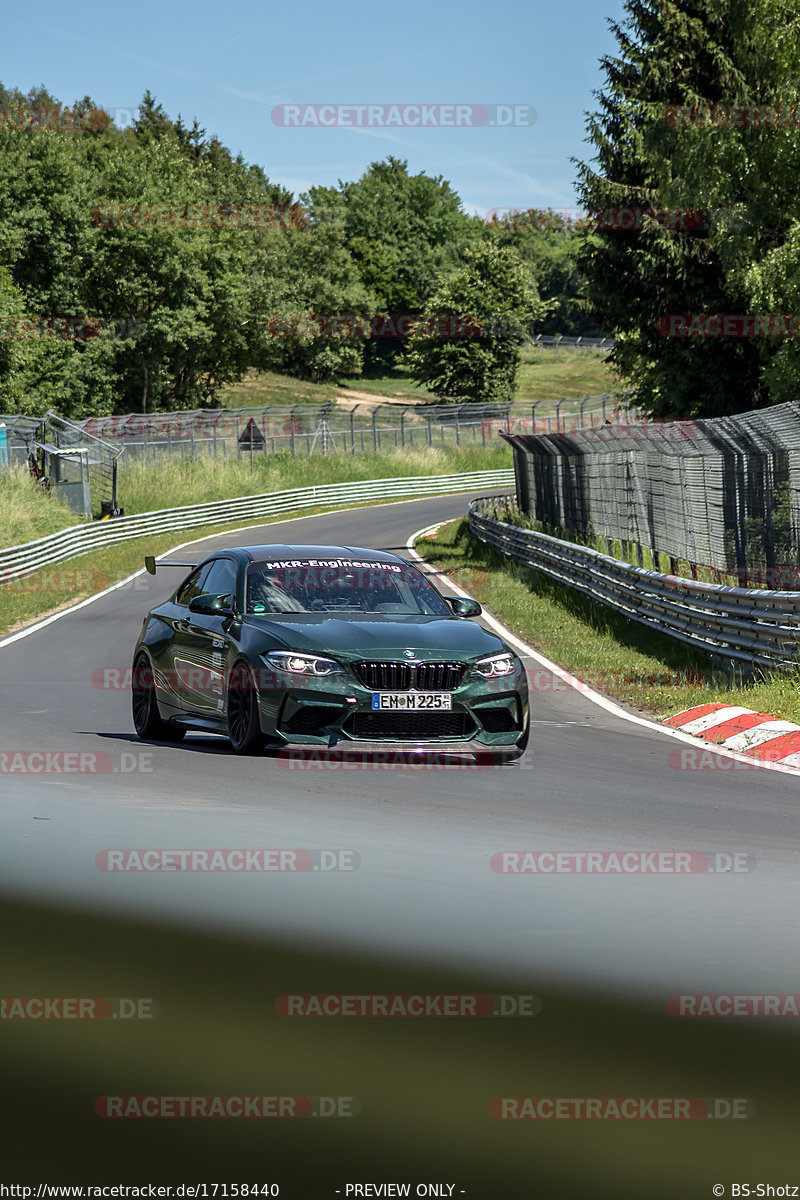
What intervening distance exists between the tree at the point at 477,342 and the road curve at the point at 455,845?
291 ft

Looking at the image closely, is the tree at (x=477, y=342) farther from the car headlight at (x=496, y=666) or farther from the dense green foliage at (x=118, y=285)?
the car headlight at (x=496, y=666)

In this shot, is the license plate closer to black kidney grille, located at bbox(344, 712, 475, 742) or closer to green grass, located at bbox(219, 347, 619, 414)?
black kidney grille, located at bbox(344, 712, 475, 742)

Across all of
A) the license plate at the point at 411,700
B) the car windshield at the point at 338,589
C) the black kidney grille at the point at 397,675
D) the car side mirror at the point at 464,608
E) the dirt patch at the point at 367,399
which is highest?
the dirt patch at the point at 367,399

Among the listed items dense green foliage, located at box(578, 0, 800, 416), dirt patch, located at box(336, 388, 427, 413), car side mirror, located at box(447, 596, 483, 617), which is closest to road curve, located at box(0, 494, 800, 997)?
car side mirror, located at box(447, 596, 483, 617)

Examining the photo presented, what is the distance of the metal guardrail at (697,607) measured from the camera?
14.1 m

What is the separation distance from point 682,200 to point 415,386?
274 ft

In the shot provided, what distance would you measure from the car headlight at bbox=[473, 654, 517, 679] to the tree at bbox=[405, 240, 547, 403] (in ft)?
294

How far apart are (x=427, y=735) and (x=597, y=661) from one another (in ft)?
29.1

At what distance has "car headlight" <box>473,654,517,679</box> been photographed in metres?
9.89

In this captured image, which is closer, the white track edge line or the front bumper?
the front bumper

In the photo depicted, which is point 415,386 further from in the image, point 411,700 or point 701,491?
point 411,700

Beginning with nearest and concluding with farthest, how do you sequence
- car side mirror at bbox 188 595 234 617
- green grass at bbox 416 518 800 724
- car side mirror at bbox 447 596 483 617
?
car side mirror at bbox 188 595 234 617 < car side mirror at bbox 447 596 483 617 < green grass at bbox 416 518 800 724

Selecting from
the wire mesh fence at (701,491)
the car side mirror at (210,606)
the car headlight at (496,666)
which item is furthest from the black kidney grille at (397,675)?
the wire mesh fence at (701,491)

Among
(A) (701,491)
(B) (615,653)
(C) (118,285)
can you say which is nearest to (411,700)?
(B) (615,653)
